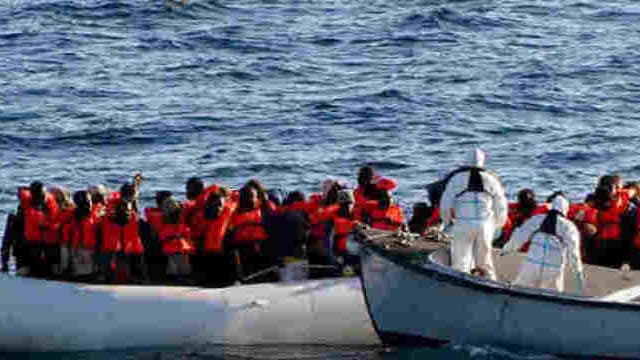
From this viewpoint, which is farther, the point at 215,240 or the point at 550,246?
the point at 215,240

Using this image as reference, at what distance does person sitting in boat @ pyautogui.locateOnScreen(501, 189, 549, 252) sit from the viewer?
25.5 metres

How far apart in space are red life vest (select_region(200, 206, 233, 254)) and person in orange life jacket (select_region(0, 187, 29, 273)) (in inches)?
93.1

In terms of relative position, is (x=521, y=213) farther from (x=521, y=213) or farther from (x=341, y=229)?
(x=341, y=229)

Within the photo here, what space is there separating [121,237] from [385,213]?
3.28 meters

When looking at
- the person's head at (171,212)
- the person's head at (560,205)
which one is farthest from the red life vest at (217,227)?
the person's head at (560,205)

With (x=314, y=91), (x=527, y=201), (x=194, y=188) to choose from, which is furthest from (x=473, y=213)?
(x=314, y=91)

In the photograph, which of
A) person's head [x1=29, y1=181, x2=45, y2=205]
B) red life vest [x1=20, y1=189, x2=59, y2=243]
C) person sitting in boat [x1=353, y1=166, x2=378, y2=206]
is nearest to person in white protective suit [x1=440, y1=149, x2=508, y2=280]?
person sitting in boat [x1=353, y1=166, x2=378, y2=206]

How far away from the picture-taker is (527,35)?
50969 mm

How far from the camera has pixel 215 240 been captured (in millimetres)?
25219

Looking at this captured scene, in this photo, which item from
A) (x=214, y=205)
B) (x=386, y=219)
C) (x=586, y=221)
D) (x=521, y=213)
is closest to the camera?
(x=214, y=205)

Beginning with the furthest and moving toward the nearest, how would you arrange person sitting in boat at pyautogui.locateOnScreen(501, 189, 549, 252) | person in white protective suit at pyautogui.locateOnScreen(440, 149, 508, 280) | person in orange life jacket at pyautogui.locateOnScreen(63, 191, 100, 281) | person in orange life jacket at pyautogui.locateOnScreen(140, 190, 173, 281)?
person sitting in boat at pyautogui.locateOnScreen(501, 189, 549, 252)
person in orange life jacket at pyautogui.locateOnScreen(140, 190, 173, 281)
person in orange life jacket at pyautogui.locateOnScreen(63, 191, 100, 281)
person in white protective suit at pyautogui.locateOnScreen(440, 149, 508, 280)

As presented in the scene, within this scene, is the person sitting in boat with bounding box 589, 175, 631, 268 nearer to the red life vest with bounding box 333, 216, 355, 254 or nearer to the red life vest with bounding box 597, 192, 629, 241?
the red life vest with bounding box 597, 192, 629, 241

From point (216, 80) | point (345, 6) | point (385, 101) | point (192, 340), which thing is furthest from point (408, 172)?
point (345, 6)

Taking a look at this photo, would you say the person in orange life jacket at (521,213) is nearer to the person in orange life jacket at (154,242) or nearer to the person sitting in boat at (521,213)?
the person sitting in boat at (521,213)
